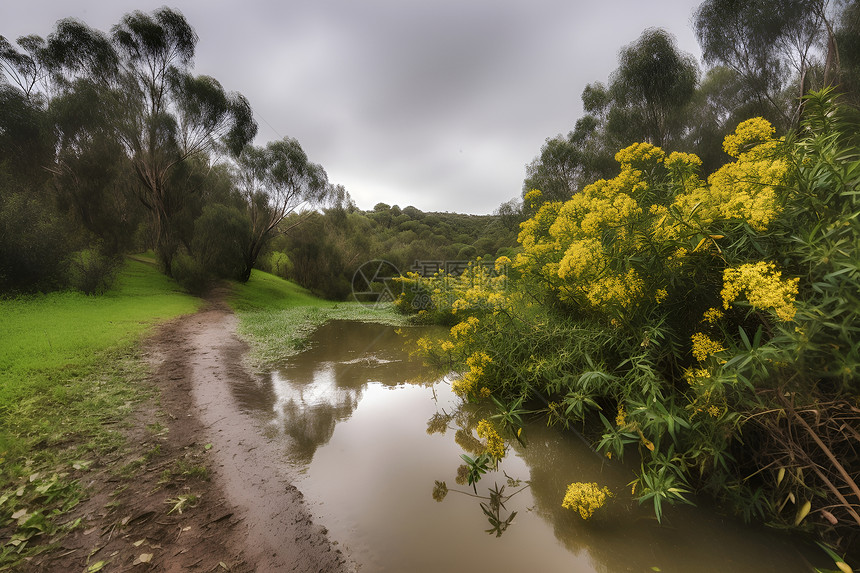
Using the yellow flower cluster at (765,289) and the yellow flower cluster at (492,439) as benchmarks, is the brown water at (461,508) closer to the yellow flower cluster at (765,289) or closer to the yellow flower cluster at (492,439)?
the yellow flower cluster at (492,439)

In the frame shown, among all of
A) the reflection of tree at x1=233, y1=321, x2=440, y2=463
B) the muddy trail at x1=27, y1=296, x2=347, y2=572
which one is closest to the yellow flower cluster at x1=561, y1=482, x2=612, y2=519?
the muddy trail at x1=27, y1=296, x2=347, y2=572

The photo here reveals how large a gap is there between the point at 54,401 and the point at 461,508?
5.66 m

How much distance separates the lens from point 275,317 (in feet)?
46.6

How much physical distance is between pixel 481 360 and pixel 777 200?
305cm

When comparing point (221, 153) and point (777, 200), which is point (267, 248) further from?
point (777, 200)

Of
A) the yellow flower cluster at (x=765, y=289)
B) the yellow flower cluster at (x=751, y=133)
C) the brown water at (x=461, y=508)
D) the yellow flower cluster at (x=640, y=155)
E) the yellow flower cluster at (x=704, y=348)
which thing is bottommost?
the brown water at (x=461, y=508)

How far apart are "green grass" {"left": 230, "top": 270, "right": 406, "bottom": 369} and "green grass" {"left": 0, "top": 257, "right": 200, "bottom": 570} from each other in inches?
101

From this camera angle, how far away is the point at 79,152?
15.6 m

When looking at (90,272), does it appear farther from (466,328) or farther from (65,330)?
(466,328)

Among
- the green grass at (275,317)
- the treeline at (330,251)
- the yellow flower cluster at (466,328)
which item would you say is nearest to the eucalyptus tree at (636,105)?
the treeline at (330,251)

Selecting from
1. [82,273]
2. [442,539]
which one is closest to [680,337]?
[442,539]

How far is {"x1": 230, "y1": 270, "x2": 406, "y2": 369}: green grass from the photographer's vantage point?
8.87m

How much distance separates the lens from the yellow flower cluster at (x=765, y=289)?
70.6 inches

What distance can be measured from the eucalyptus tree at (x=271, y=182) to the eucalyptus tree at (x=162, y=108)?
2.99 meters
